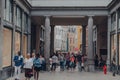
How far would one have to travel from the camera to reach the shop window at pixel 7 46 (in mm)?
23875

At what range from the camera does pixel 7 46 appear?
2509 centimetres

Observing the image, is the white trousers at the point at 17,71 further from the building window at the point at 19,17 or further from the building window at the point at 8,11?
the building window at the point at 19,17

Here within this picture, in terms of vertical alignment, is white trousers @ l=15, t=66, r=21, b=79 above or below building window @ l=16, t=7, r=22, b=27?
below

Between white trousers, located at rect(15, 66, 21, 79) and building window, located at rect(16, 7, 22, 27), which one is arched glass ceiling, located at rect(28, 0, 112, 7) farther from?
white trousers, located at rect(15, 66, 21, 79)

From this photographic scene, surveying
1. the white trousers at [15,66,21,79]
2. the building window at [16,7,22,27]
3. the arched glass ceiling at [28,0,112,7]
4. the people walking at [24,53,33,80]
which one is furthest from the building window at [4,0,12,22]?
the arched glass ceiling at [28,0,112,7]

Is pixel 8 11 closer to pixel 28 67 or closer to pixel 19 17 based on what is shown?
pixel 19 17

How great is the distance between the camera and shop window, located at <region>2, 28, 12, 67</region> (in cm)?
2388

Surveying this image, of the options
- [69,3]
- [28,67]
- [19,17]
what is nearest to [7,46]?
[28,67]

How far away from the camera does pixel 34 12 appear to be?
127 ft

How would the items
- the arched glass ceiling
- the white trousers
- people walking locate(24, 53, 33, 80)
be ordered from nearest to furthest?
people walking locate(24, 53, 33, 80) → the white trousers → the arched glass ceiling

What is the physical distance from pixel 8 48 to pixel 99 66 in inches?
806

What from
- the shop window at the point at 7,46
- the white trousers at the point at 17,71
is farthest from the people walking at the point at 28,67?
the shop window at the point at 7,46

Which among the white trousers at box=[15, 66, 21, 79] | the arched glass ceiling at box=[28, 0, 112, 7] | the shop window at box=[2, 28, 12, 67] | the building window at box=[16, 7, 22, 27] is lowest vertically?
the white trousers at box=[15, 66, 21, 79]

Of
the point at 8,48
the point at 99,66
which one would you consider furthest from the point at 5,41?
the point at 99,66
